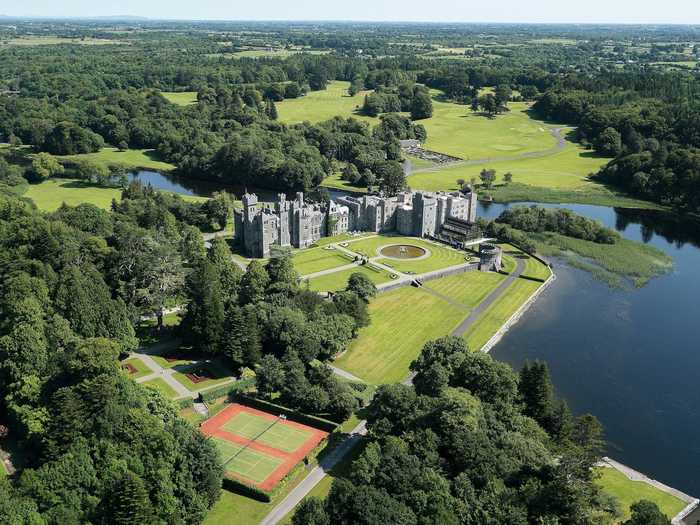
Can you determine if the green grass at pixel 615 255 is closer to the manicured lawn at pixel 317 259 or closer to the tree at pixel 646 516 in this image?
the manicured lawn at pixel 317 259

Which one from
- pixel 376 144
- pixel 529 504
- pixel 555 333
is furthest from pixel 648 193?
pixel 529 504

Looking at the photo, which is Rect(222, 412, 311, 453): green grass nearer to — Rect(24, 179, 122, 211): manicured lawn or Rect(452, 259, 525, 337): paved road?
Rect(452, 259, 525, 337): paved road

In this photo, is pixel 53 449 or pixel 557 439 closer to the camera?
pixel 53 449

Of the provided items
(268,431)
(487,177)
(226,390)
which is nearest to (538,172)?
(487,177)

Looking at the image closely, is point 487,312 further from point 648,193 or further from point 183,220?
point 648,193

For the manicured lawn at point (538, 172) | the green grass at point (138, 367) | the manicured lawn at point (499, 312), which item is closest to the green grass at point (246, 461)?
the green grass at point (138, 367)

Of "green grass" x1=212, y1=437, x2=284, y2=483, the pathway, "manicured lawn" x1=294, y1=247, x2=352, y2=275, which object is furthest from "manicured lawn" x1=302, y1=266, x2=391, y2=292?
the pathway
